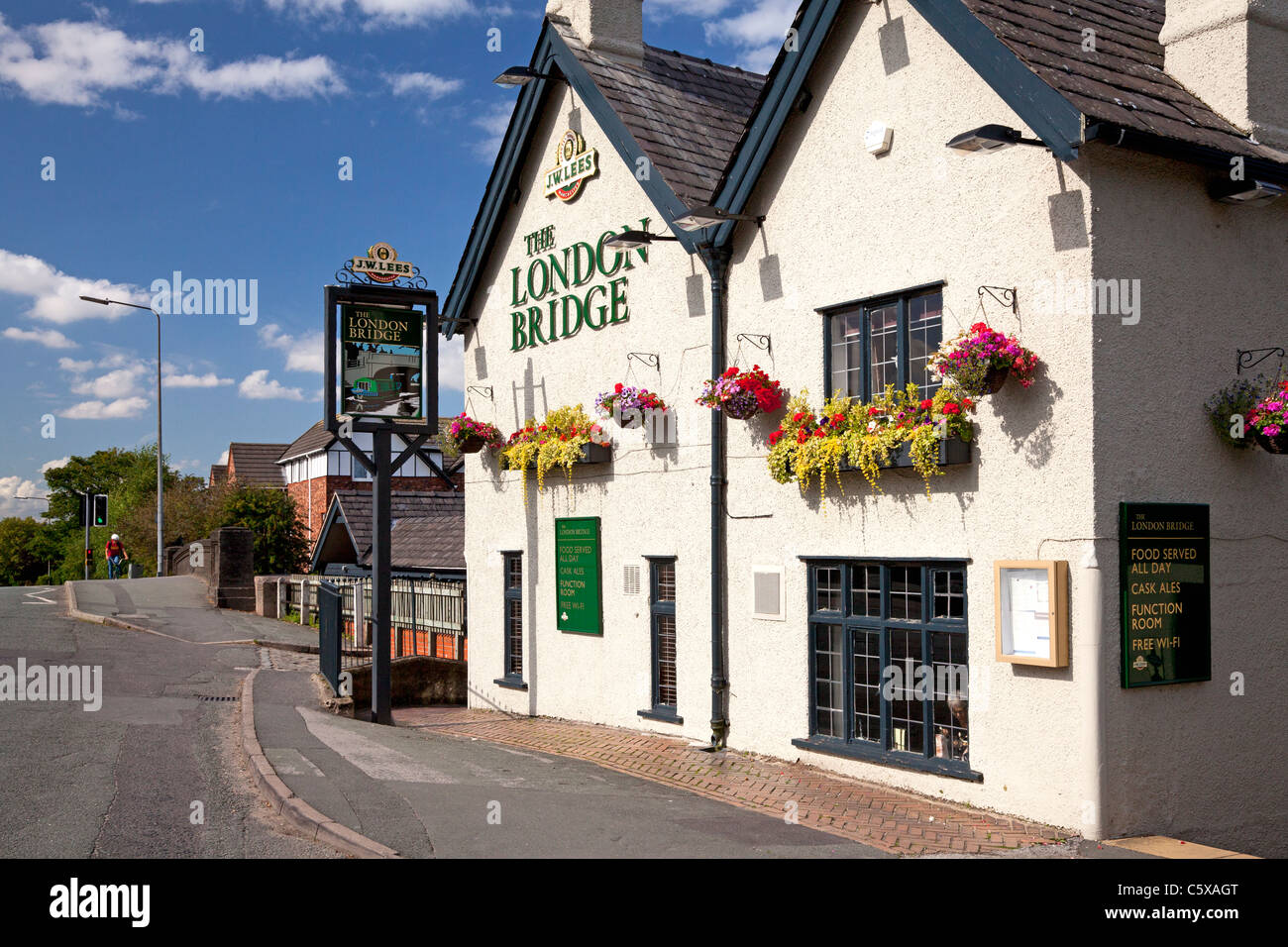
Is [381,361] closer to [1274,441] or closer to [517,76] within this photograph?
[517,76]

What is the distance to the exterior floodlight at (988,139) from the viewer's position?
8922 mm

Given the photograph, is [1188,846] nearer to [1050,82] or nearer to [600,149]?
[1050,82]

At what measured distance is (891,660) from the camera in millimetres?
10805

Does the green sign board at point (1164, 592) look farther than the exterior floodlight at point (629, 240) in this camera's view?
No

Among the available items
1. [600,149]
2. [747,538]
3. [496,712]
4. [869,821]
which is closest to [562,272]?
[600,149]

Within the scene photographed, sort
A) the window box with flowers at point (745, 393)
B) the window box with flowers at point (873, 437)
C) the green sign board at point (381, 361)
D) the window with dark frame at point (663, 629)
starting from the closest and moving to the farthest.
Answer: the window box with flowers at point (873, 437) → the window box with flowers at point (745, 393) → the window with dark frame at point (663, 629) → the green sign board at point (381, 361)

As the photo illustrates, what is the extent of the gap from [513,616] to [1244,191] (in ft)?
37.5

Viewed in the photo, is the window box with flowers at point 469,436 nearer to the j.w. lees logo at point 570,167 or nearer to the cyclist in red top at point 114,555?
the j.w. lees logo at point 570,167

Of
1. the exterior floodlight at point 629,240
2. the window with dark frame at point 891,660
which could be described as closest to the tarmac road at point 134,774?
the window with dark frame at point 891,660

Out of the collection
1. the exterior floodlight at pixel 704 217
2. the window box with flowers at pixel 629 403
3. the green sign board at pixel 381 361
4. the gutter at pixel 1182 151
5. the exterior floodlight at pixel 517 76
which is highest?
the exterior floodlight at pixel 517 76

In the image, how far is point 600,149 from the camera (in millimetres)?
15414

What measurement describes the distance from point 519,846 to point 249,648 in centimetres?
1556

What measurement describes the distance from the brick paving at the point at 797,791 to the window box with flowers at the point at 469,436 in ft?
13.8

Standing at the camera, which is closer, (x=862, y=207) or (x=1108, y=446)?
(x=1108, y=446)
